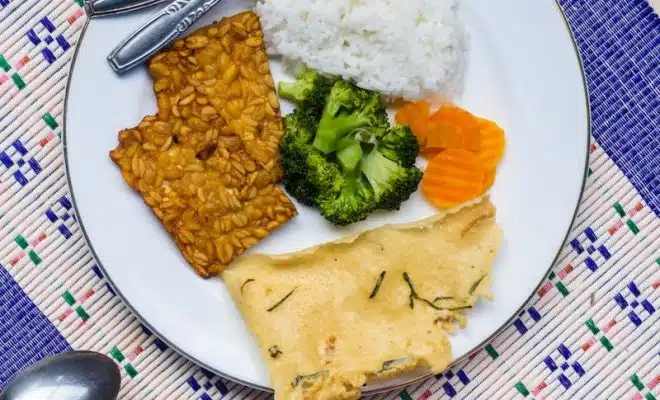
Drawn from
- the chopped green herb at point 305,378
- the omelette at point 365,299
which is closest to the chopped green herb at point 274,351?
the omelette at point 365,299

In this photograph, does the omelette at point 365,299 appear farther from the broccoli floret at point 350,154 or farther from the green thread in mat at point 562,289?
the green thread in mat at point 562,289

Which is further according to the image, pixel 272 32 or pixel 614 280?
pixel 614 280

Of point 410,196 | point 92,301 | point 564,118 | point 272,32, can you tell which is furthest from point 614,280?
point 92,301

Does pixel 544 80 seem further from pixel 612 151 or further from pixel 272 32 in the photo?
pixel 272 32

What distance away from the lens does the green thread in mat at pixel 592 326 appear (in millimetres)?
3438

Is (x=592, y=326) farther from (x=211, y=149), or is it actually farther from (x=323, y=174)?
(x=211, y=149)

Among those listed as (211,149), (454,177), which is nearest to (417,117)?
(454,177)

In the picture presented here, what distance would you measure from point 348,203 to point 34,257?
4.09 feet

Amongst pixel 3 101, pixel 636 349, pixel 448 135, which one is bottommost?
pixel 636 349

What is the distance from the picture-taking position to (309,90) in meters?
3.16

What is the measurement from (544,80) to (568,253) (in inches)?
28.8

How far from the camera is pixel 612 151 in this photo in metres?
3.42

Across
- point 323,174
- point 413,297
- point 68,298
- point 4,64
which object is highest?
point 4,64

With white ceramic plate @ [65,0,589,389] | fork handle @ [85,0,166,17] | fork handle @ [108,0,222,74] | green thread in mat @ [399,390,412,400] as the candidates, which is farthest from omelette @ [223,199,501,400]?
fork handle @ [85,0,166,17]
